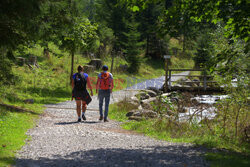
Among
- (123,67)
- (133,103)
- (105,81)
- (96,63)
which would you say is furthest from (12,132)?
(123,67)

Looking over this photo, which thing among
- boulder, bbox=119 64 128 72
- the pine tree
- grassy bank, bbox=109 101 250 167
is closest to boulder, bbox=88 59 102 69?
boulder, bbox=119 64 128 72

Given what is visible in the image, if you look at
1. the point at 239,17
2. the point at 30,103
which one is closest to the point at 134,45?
the point at 30,103

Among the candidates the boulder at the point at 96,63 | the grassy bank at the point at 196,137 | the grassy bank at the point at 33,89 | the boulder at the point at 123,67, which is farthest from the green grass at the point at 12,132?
the boulder at the point at 123,67

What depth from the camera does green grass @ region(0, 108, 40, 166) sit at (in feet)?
20.3

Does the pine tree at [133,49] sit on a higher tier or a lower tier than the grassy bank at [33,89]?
higher

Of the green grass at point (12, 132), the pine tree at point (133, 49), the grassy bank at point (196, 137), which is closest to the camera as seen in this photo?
the green grass at point (12, 132)

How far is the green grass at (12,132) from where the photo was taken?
244 inches

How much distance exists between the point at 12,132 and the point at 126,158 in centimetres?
356

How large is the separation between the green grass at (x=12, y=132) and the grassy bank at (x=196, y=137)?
3.17 m

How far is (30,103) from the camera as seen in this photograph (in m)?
15.6

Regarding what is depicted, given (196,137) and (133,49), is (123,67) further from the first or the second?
(196,137)

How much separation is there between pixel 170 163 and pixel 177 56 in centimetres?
5121

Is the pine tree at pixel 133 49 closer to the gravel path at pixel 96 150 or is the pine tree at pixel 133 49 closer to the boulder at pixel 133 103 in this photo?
the boulder at pixel 133 103

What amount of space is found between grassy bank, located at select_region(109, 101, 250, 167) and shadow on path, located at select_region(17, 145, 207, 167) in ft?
1.53
